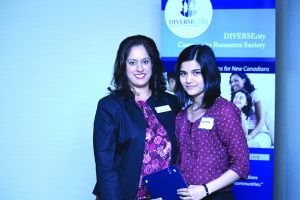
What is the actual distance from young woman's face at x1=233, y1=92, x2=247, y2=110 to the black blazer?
2.68ft

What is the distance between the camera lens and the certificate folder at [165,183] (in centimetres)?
181

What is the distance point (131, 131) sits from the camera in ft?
6.61

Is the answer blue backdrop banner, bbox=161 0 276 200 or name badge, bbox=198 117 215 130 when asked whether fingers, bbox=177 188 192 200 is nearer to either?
name badge, bbox=198 117 215 130

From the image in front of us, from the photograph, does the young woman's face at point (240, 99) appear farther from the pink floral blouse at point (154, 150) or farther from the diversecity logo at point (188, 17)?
the pink floral blouse at point (154, 150)

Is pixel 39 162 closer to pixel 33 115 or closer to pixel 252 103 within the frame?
pixel 33 115

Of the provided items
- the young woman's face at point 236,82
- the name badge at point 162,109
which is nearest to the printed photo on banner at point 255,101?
the young woman's face at point 236,82

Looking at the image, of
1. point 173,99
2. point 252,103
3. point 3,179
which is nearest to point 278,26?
point 252,103

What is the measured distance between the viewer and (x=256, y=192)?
8.75 ft

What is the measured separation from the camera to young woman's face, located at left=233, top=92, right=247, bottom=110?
2.67m

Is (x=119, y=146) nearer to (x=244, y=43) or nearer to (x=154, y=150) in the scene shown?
(x=154, y=150)

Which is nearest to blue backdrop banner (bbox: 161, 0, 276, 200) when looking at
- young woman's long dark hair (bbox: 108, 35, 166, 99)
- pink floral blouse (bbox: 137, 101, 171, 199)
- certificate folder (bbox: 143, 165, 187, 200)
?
young woman's long dark hair (bbox: 108, 35, 166, 99)

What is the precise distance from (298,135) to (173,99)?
1.38 meters

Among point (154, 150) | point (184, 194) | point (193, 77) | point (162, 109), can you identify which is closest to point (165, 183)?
point (184, 194)

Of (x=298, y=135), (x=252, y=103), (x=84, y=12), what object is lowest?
(x=298, y=135)
